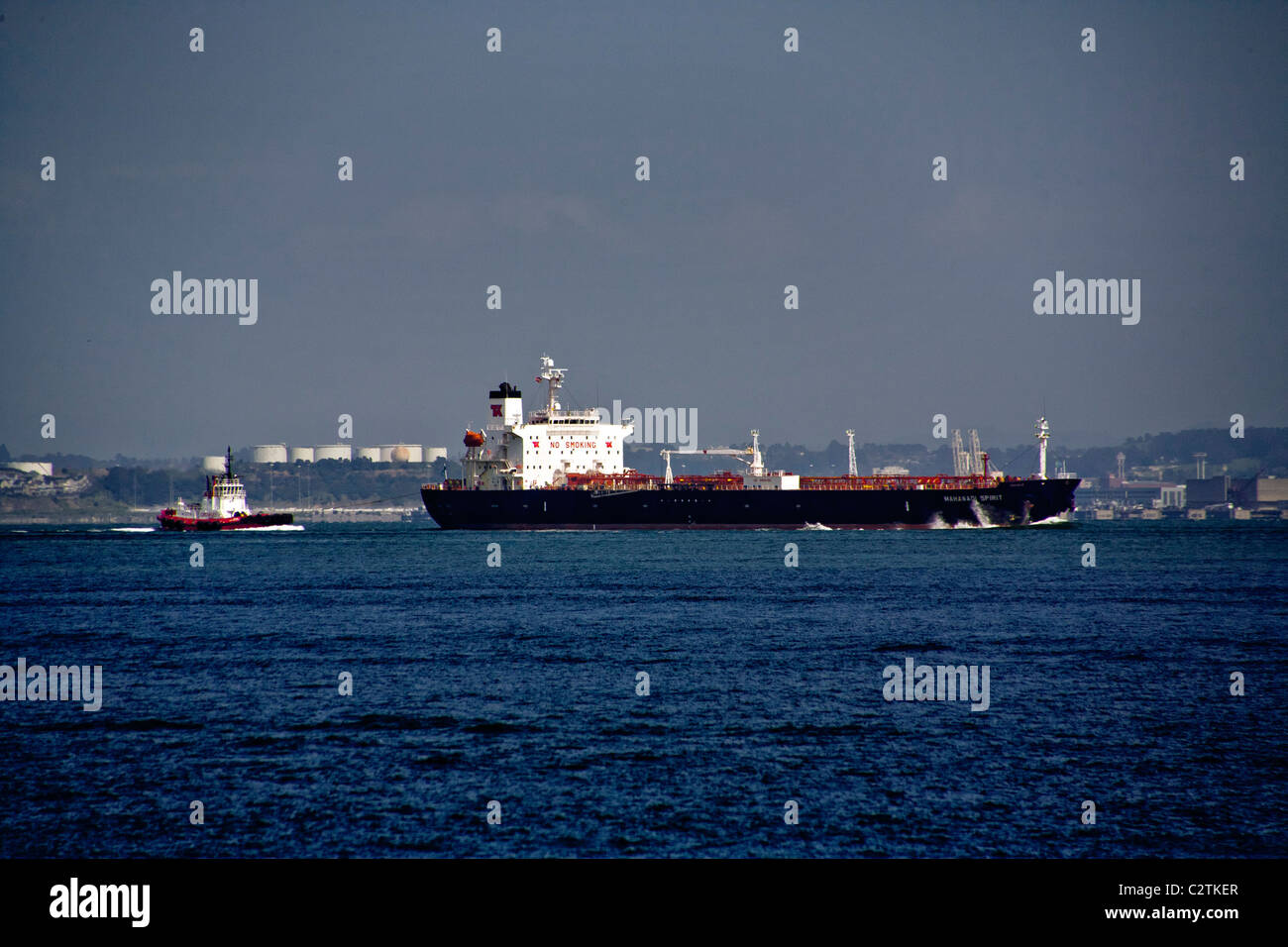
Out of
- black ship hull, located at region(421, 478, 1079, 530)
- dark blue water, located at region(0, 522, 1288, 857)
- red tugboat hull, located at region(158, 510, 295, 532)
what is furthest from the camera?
red tugboat hull, located at region(158, 510, 295, 532)

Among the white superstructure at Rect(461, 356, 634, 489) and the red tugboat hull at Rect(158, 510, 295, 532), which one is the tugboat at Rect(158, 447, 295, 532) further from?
the white superstructure at Rect(461, 356, 634, 489)

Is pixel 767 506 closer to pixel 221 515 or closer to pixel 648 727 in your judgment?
pixel 221 515

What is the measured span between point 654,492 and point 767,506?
35.0ft

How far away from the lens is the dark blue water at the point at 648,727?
16.9m

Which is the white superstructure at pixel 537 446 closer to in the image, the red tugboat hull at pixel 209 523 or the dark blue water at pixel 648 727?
the red tugboat hull at pixel 209 523

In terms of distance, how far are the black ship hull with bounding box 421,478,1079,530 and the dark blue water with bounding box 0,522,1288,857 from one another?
4953cm

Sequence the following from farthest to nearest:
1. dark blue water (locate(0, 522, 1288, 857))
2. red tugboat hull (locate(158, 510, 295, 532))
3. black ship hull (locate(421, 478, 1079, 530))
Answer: red tugboat hull (locate(158, 510, 295, 532)), black ship hull (locate(421, 478, 1079, 530)), dark blue water (locate(0, 522, 1288, 857))

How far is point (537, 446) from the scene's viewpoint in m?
114

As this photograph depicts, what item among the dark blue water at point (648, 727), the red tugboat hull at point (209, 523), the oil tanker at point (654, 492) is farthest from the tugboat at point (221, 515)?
the dark blue water at point (648, 727)

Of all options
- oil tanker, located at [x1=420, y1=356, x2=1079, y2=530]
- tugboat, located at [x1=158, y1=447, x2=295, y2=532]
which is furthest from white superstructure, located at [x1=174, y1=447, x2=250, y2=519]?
oil tanker, located at [x1=420, y1=356, x2=1079, y2=530]

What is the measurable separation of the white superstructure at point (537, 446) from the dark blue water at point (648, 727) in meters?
59.5

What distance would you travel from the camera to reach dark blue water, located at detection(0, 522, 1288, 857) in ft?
55.5

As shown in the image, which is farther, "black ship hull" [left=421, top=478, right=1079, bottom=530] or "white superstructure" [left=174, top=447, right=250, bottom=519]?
"white superstructure" [left=174, top=447, right=250, bottom=519]
